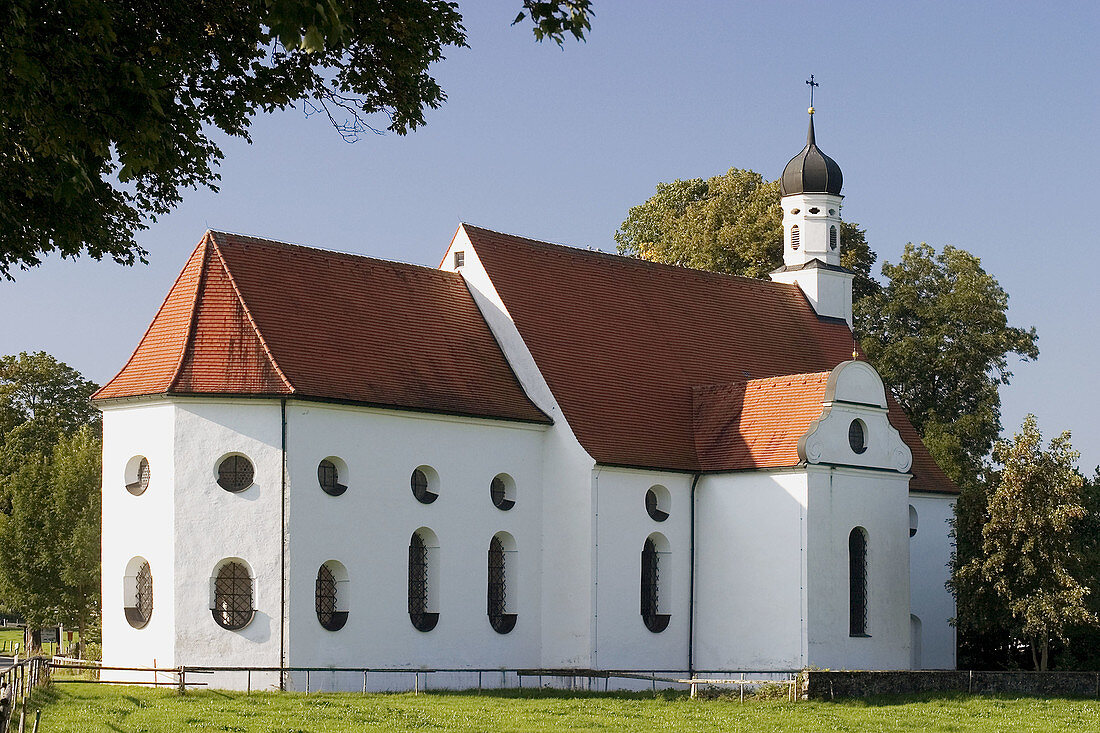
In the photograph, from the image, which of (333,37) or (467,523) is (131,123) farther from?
(467,523)

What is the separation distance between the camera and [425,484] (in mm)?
30234

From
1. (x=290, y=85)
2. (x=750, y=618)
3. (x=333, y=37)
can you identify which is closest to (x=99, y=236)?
(x=290, y=85)

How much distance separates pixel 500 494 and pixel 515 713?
8937 mm

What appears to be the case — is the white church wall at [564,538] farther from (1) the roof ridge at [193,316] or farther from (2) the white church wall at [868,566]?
(1) the roof ridge at [193,316]

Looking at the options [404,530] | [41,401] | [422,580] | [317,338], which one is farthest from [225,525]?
[41,401]

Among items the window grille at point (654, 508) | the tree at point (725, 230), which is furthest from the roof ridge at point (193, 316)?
the tree at point (725, 230)

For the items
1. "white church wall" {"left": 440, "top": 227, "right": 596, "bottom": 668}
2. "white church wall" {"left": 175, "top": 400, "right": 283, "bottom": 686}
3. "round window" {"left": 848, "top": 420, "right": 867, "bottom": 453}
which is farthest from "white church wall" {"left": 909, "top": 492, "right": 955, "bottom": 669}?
"white church wall" {"left": 175, "top": 400, "right": 283, "bottom": 686}

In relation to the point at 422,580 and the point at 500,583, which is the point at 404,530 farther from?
the point at 500,583

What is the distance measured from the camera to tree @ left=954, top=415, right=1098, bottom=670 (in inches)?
Answer: 1280

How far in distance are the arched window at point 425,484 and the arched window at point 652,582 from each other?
5.07m

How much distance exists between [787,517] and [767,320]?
9.38 m

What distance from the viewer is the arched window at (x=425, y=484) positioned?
3000 centimetres

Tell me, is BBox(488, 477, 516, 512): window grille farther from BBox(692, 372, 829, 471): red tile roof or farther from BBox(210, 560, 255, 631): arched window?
BBox(210, 560, 255, 631): arched window

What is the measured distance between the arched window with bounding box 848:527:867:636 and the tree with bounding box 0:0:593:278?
19.7 meters
